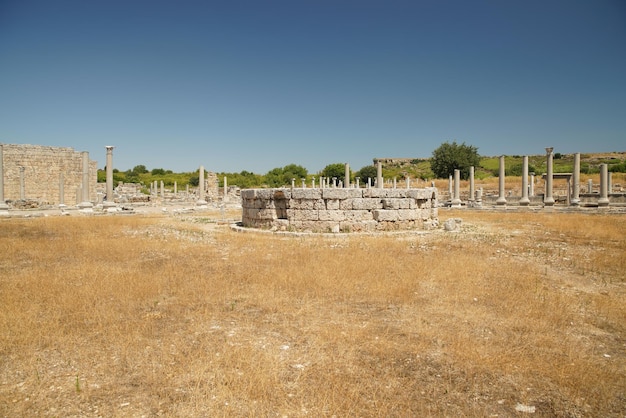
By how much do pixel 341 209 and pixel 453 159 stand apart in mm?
49996

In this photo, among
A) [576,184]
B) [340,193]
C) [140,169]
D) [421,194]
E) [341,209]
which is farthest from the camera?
[140,169]

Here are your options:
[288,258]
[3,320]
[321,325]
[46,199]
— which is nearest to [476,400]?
[321,325]

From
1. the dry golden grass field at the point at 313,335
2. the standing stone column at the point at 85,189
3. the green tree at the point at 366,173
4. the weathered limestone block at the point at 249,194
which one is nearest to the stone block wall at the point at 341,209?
the weathered limestone block at the point at 249,194

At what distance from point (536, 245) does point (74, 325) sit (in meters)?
11.0

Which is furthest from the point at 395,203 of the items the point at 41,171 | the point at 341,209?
the point at 41,171

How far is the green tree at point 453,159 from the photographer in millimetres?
58656

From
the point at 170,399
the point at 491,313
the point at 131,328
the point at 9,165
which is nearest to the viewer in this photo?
the point at 170,399

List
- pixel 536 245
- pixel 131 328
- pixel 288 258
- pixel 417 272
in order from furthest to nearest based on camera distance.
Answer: pixel 536 245
pixel 288 258
pixel 417 272
pixel 131 328

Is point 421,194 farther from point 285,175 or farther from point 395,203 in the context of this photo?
point 285,175

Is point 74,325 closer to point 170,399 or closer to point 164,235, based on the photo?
point 170,399

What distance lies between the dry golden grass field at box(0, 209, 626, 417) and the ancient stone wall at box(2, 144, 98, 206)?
33.9 m

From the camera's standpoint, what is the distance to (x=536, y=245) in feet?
35.4

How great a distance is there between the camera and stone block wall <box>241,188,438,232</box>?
13.3 meters

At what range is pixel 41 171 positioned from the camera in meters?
37.0
